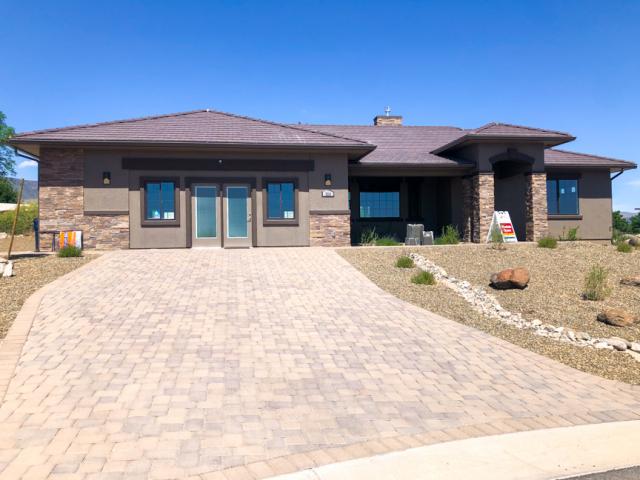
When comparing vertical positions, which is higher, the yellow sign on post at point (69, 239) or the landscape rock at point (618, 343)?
the yellow sign on post at point (69, 239)

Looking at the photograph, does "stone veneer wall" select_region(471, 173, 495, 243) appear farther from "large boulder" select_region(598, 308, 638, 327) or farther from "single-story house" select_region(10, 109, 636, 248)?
"large boulder" select_region(598, 308, 638, 327)

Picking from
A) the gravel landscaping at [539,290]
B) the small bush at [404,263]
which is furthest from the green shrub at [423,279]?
the small bush at [404,263]

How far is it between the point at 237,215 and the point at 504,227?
9701 mm

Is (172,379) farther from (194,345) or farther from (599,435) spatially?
(599,435)

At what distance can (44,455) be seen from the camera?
393 cm

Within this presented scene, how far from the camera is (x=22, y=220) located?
33344 mm

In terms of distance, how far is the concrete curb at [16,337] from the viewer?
5.56m

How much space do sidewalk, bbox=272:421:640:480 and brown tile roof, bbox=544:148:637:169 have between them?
1858cm

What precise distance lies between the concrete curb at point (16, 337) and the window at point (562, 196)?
19.3m

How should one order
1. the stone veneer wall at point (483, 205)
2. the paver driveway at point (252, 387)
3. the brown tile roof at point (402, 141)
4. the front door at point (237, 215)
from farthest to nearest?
1. the brown tile roof at point (402, 141)
2. the stone veneer wall at point (483, 205)
3. the front door at point (237, 215)
4. the paver driveway at point (252, 387)

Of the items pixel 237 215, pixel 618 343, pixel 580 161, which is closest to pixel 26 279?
pixel 237 215

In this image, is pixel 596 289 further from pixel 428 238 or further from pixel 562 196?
pixel 562 196

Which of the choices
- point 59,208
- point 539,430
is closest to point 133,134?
point 59,208

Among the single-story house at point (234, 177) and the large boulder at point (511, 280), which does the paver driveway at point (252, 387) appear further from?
the single-story house at point (234, 177)
